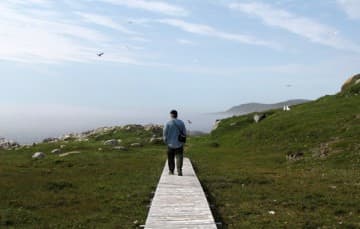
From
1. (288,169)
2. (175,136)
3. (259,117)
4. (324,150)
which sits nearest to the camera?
(175,136)

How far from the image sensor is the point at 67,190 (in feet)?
77.8

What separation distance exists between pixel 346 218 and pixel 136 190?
9163mm

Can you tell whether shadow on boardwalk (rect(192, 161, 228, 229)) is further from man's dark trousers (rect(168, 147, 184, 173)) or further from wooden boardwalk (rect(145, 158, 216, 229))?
man's dark trousers (rect(168, 147, 184, 173))

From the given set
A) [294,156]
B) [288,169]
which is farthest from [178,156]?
[294,156]

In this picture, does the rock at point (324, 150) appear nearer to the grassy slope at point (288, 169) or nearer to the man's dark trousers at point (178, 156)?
the grassy slope at point (288, 169)

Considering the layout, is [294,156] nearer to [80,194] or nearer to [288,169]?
[288,169]

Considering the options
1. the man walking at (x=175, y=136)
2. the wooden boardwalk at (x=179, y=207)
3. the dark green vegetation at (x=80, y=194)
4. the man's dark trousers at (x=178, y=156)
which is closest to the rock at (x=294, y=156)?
the dark green vegetation at (x=80, y=194)

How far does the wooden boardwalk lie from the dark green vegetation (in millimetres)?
593

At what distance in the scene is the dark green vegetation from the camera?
17.1 metres

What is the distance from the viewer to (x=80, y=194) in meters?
22.5

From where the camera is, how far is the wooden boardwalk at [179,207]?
592 inches

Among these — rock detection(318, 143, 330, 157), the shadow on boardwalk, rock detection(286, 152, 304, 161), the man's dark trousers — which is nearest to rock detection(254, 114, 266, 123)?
rock detection(318, 143, 330, 157)

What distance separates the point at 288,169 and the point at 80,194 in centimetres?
1509

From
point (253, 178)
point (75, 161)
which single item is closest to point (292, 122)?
point (75, 161)
